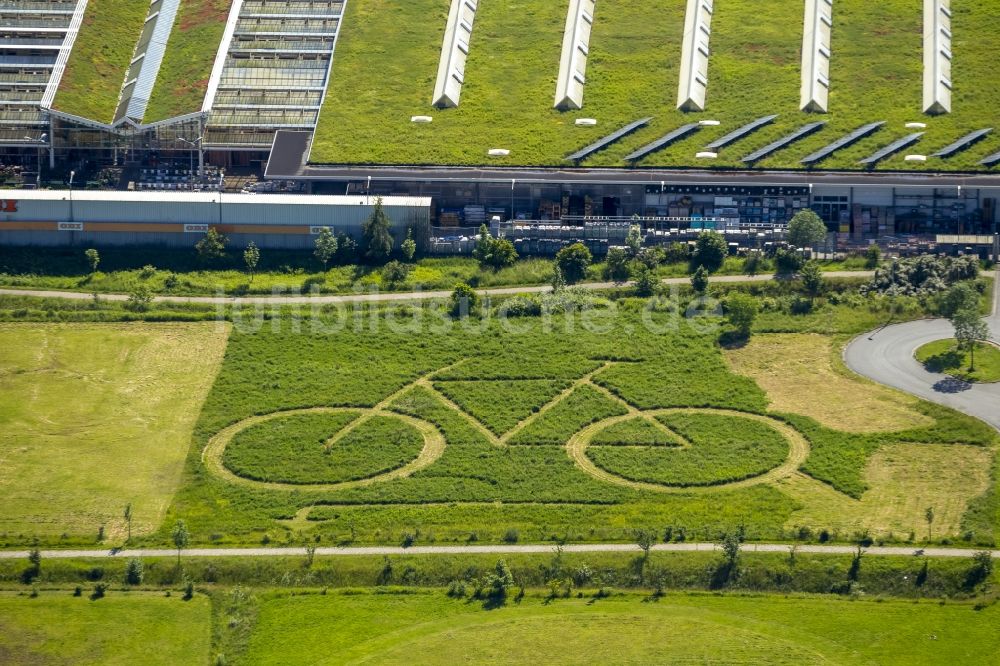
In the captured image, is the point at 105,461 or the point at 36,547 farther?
the point at 105,461

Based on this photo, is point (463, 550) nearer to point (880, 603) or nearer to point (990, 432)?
point (880, 603)

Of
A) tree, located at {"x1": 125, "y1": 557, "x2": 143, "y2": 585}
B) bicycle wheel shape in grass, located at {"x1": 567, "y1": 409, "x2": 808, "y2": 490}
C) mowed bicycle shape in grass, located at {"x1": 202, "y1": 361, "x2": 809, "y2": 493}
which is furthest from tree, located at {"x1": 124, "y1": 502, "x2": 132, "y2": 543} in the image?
bicycle wheel shape in grass, located at {"x1": 567, "y1": 409, "x2": 808, "y2": 490}

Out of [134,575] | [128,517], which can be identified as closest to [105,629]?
[134,575]

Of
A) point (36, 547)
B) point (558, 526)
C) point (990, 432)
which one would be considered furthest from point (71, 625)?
point (990, 432)

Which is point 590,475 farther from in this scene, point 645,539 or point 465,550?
point 465,550

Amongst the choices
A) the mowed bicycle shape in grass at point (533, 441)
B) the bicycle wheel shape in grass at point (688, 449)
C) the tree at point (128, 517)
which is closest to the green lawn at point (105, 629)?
the tree at point (128, 517)

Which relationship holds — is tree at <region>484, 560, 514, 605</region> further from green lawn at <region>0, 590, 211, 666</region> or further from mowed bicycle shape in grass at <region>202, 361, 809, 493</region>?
green lawn at <region>0, 590, 211, 666</region>
